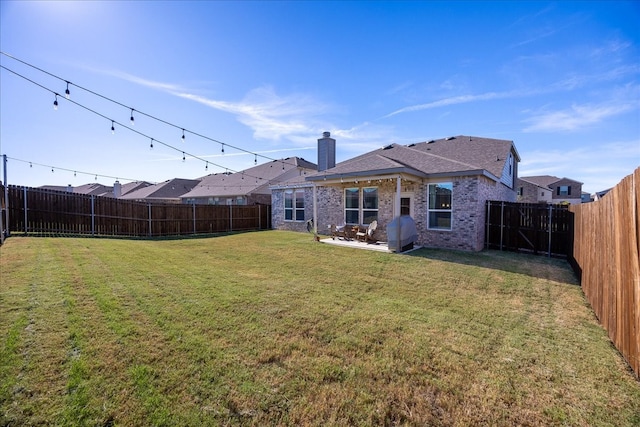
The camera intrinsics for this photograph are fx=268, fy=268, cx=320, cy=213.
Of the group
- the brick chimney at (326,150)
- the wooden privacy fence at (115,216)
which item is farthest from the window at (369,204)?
the wooden privacy fence at (115,216)

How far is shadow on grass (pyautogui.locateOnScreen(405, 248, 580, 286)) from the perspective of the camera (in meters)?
6.95

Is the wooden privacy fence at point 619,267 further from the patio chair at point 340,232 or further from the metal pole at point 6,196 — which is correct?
the metal pole at point 6,196

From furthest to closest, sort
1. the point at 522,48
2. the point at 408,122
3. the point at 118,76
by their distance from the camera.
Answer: the point at 408,122 → the point at 522,48 → the point at 118,76

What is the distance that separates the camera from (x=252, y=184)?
79.2 ft

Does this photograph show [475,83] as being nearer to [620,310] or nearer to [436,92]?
[436,92]

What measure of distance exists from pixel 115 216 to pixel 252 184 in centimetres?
1196

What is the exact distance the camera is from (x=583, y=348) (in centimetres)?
340

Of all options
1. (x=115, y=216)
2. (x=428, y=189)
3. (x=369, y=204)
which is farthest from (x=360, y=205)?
(x=115, y=216)

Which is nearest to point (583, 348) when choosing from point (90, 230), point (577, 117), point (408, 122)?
point (577, 117)

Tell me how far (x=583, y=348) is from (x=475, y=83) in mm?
10396

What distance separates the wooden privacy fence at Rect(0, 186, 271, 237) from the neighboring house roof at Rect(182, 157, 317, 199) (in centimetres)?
510

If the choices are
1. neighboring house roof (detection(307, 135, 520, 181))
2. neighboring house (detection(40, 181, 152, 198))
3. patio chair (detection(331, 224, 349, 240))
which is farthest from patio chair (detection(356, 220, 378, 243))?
neighboring house (detection(40, 181, 152, 198))

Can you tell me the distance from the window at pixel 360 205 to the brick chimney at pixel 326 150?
3999 mm

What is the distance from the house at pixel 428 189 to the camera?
9.77 meters
